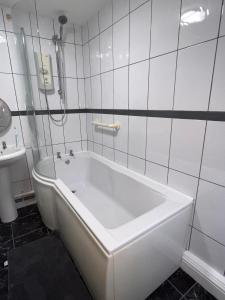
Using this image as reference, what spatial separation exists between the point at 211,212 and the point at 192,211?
0.13 metres

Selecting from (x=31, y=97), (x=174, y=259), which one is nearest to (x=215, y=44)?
(x=174, y=259)

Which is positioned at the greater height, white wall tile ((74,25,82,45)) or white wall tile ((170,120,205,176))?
white wall tile ((74,25,82,45))

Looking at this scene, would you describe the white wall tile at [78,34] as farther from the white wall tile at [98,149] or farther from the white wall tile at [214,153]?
the white wall tile at [214,153]

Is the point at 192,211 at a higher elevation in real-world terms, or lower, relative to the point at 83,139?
lower

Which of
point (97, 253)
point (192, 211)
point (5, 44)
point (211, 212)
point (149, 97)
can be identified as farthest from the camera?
point (5, 44)

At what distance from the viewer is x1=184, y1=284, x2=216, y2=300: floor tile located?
108cm

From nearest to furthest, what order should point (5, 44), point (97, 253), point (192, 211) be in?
point (97, 253)
point (192, 211)
point (5, 44)

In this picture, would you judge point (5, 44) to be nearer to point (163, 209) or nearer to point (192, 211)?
point (163, 209)

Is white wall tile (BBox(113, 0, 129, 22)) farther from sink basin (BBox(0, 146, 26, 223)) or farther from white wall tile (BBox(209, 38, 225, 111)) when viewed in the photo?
Result: sink basin (BBox(0, 146, 26, 223))

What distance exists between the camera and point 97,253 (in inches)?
33.5

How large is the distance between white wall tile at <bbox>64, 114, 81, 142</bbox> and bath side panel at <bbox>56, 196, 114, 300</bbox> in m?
1.13

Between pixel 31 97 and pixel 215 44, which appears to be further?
pixel 31 97

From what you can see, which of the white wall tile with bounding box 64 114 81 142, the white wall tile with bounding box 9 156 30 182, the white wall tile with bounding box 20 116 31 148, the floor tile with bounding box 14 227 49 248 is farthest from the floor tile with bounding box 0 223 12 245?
the white wall tile with bounding box 64 114 81 142

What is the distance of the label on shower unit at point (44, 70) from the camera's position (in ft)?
5.68
